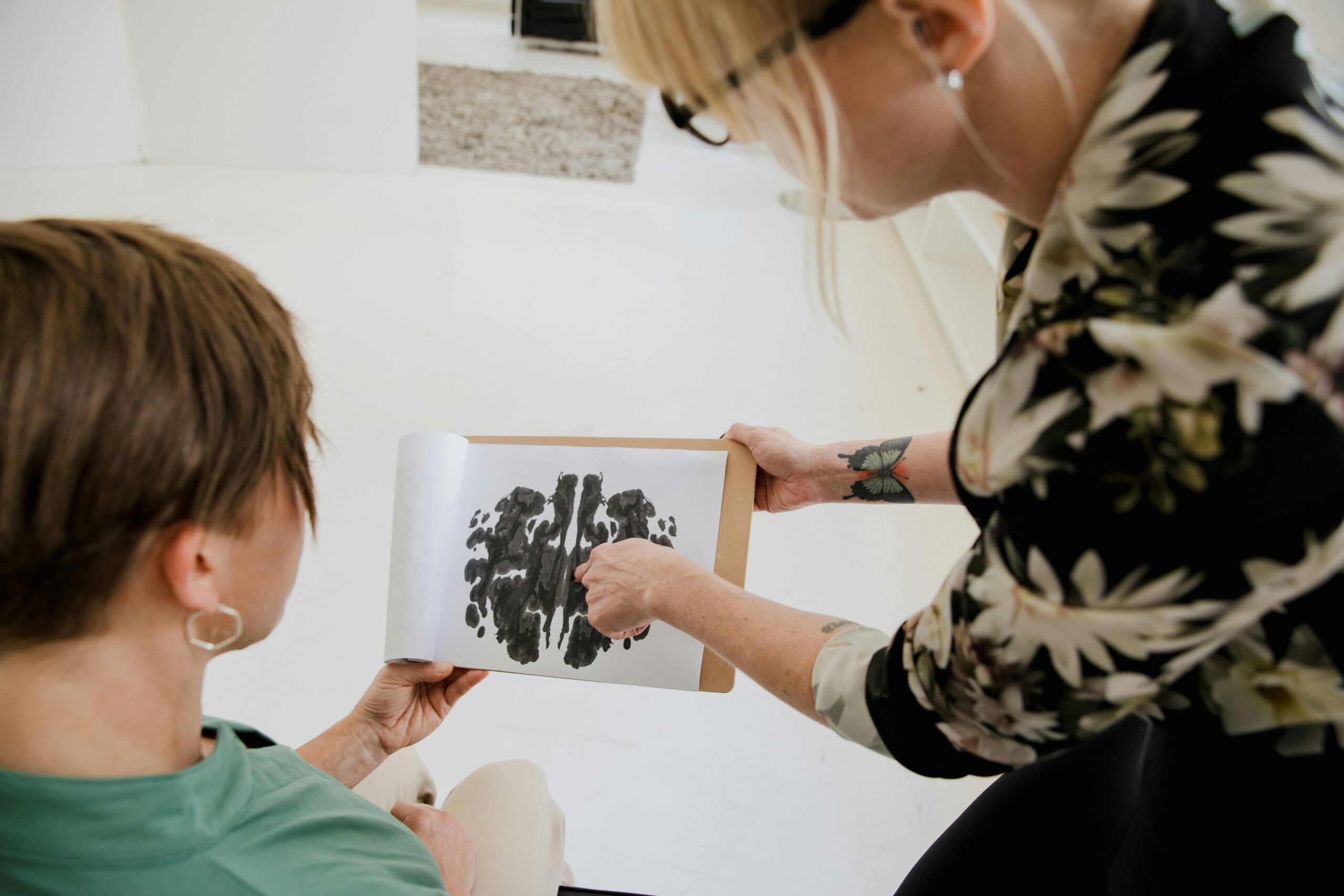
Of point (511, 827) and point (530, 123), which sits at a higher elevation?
point (530, 123)

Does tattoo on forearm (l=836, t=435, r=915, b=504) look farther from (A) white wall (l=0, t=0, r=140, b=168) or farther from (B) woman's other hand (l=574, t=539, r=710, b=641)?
(A) white wall (l=0, t=0, r=140, b=168)

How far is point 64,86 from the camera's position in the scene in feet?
10.1

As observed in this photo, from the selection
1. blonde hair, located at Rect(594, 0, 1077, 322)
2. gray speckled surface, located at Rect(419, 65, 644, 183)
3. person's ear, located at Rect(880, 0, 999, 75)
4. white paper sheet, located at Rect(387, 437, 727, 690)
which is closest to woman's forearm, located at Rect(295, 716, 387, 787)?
white paper sheet, located at Rect(387, 437, 727, 690)

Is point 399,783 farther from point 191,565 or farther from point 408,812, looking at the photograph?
point 191,565

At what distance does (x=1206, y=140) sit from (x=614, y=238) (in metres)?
2.59

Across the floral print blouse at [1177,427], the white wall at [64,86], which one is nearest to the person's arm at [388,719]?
the floral print blouse at [1177,427]

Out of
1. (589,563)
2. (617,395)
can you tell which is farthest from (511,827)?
(617,395)

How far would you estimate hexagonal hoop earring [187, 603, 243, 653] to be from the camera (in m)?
0.66

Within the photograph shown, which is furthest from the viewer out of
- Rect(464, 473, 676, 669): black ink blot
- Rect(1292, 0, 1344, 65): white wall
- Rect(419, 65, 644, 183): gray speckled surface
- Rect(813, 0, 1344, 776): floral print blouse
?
Rect(419, 65, 644, 183): gray speckled surface

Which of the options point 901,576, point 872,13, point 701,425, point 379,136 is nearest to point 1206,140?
point 872,13

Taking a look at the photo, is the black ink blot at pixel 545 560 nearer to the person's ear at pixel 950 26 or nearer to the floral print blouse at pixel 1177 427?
the floral print blouse at pixel 1177 427

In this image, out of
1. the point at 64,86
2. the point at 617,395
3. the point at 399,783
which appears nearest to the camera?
the point at 399,783

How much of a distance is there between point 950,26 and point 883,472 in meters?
0.62

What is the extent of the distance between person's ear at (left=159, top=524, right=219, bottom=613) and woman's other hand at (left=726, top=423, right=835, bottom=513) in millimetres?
686
